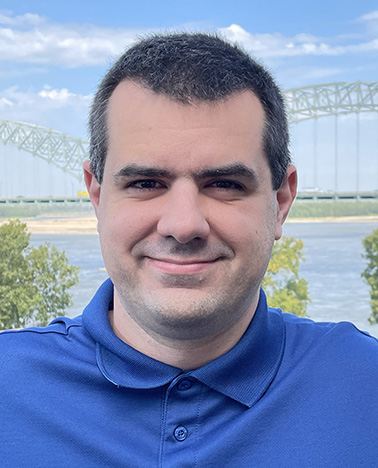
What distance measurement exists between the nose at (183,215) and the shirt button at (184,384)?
0.18 m

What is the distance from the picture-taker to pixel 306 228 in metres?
12.3

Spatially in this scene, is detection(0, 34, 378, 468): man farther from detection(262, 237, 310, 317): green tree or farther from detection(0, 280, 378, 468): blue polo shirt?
detection(262, 237, 310, 317): green tree

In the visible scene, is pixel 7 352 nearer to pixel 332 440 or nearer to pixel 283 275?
pixel 332 440

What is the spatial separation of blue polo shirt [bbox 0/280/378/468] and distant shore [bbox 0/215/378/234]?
7.65 metres

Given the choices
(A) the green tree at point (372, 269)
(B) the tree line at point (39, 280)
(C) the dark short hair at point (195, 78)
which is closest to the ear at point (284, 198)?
(C) the dark short hair at point (195, 78)

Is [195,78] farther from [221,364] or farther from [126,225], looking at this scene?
[221,364]

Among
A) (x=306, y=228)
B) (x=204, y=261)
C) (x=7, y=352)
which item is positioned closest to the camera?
(x=204, y=261)

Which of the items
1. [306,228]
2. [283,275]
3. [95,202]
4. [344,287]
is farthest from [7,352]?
[344,287]

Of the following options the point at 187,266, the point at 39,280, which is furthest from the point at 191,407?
the point at 39,280

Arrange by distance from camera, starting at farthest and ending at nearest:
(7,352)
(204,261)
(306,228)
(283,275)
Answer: (306,228), (283,275), (7,352), (204,261)

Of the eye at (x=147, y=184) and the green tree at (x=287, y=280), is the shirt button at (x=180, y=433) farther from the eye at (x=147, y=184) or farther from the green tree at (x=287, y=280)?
the green tree at (x=287, y=280)

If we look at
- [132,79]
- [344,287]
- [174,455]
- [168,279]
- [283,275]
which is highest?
[132,79]

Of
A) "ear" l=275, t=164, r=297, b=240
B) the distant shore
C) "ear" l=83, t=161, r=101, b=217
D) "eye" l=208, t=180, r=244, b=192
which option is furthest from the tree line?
"eye" l=208, t=180, r=244, b=192

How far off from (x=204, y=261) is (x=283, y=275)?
28.8 feet
